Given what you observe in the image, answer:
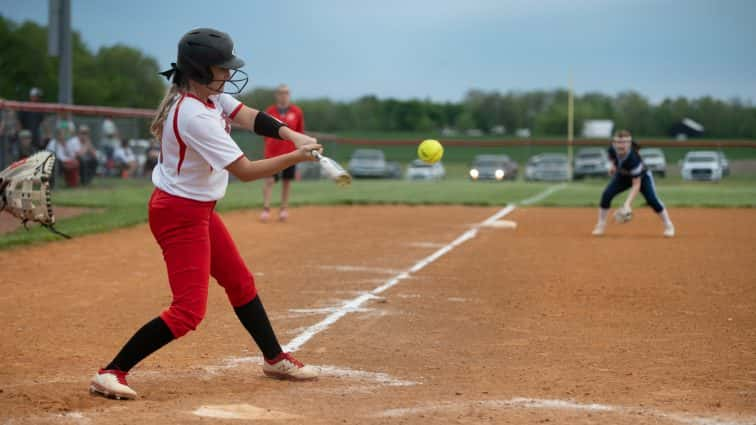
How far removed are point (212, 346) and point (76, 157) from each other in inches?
655

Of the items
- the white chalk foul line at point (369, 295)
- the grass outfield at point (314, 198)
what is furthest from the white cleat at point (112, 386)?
the grass outfield at point (314, 198)

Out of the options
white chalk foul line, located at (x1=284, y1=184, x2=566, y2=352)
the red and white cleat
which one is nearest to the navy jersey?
white chalk foul line, located at (x1=284, y1=184, x2=566, y2=352)

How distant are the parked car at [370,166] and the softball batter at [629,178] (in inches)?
1256

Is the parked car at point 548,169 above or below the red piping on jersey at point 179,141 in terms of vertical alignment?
below

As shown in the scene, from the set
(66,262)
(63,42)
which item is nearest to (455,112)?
(63,42)

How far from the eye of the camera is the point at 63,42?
2430cm

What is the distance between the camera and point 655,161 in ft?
143

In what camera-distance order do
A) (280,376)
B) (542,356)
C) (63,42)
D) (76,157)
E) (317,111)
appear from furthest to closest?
(317,111) → (63,42) → (76,157) → (542,356) → (280,376)

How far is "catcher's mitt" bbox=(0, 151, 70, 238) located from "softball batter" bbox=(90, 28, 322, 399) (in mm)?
2073

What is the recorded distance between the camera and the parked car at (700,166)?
3900 centimetres

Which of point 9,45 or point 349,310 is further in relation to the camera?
point 9,45

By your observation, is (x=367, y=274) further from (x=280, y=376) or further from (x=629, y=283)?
(x=280, y=376)

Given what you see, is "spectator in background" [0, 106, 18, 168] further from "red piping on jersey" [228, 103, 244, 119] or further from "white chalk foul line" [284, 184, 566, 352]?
"red piping on jersey" [228, 103, 244, 119]

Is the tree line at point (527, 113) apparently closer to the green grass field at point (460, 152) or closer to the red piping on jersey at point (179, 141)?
the green grass field at point (460, 152)
